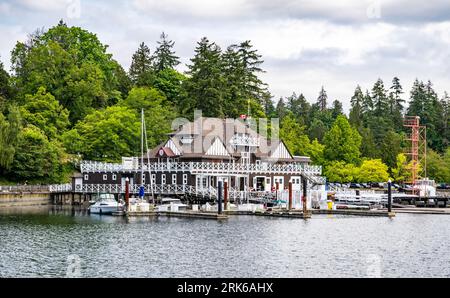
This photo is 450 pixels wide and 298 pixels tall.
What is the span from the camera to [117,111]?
95188 mm

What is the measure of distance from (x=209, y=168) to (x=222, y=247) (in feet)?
105

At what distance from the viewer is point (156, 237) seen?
50.3 meters

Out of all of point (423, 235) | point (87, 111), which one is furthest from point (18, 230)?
point (87, 111)

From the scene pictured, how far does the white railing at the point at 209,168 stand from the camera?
76.6 meters

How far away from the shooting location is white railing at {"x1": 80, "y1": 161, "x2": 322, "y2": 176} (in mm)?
76625

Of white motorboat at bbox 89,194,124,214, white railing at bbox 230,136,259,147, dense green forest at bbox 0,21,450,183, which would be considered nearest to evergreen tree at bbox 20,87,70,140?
dense green forest at bbox 0,21,450,183

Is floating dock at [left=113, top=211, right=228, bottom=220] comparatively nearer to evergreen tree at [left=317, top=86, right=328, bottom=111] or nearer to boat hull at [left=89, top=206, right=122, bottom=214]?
boat hull at [left=89, top=206, right=122, bottom=214]

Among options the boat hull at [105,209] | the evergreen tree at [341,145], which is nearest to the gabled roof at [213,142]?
the boat hull at [105,209]

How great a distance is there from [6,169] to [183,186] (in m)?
22.0

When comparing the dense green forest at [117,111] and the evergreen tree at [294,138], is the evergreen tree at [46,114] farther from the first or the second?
the evergreen tree at [294,138]

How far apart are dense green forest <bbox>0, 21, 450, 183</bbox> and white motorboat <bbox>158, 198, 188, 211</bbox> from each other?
744 inches

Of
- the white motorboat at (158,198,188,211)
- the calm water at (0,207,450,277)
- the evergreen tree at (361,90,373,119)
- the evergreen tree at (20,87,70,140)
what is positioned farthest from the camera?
the evergreen tree at (361,90,373,119)
